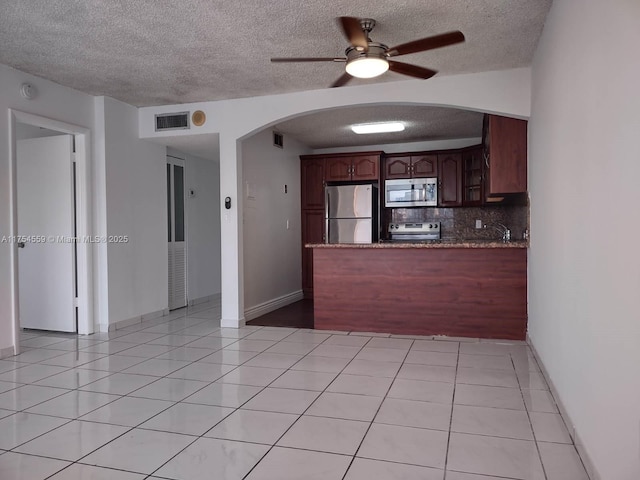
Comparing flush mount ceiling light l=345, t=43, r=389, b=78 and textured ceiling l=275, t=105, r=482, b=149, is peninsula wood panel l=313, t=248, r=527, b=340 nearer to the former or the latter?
textured ceiling l=275, t=105, r=482, b=149

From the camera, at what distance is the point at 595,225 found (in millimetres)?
1891

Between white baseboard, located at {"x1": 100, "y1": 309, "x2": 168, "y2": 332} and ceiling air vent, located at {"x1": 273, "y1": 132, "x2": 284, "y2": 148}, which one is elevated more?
ceiling air vent, located at {"x1": 273, "y1": 132, "x2": 284, "y2": 148}

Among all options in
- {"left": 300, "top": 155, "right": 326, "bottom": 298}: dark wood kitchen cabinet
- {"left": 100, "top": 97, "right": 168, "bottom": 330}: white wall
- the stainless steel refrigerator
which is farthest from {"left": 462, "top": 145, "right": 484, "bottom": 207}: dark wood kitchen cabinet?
{"left": 100, "top": 97, "right": 168, "bottom": 330}: white wall

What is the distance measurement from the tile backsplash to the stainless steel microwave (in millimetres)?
A: 327

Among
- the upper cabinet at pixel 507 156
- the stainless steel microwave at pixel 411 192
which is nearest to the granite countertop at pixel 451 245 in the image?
the upper cabinet at pixel 507 156

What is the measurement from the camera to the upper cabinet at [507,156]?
4188mm

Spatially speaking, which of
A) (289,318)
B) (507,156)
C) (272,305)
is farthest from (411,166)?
(289,318)

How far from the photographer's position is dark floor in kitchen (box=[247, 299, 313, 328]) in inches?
207

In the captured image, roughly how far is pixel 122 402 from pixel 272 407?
0.94m

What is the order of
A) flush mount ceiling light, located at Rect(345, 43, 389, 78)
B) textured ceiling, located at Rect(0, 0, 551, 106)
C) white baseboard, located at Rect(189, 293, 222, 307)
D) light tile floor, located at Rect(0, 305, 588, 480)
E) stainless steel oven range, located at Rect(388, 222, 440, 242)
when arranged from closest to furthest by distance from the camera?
light tile floor, located at Rect(0, 305, 588, 480), textured ceiling, located at Rect(0, 0, 551, 106), flush mount ceiling light, located at Rect(345, 43, 389, 78), white baseboard, located at Rect(189, 293, 222, 307), stainless steel oven range, located at Rect(388, 222, 440, 242)

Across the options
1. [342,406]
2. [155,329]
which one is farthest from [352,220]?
[342,406]

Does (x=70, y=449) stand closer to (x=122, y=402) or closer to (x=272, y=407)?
(x=122, y=402)

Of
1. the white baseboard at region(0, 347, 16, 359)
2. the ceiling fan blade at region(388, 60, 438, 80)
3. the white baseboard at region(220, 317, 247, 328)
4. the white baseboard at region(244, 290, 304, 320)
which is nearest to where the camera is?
the ceiling fan blade at region(388, 60, 438, 80)

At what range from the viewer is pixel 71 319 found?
4844 mm
